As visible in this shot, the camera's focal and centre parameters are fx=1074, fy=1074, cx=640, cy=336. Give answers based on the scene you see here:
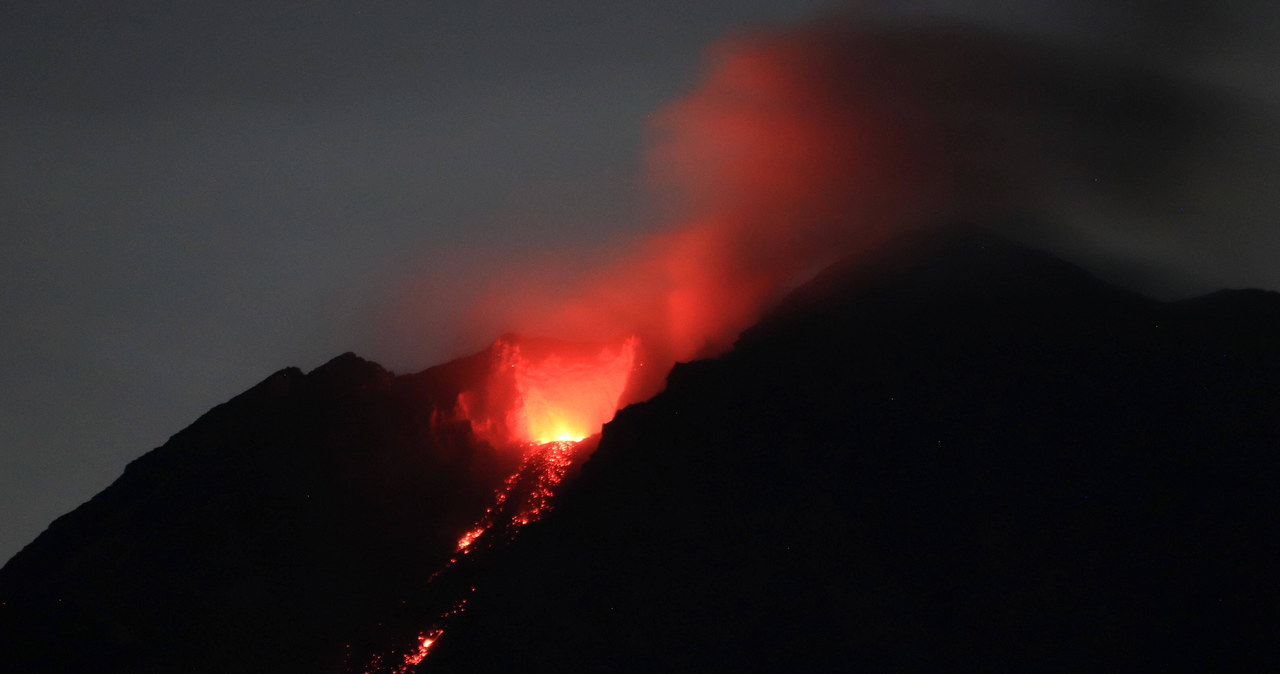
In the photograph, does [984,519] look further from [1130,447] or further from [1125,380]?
[1125,380]

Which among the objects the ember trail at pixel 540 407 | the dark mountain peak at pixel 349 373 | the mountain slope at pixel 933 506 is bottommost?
the mountain slope at pixel 933 506

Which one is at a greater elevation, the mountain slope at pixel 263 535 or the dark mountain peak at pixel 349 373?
the dark mountain peak at pixel 349 373

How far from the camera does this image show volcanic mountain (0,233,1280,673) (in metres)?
44.6

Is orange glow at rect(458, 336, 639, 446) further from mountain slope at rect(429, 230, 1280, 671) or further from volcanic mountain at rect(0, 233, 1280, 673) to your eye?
mountain slope at rect(429, 230, 1280, 671)

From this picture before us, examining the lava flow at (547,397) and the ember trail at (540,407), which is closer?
the ember trail at (540,407)

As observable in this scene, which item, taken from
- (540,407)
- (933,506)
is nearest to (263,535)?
(540,407)

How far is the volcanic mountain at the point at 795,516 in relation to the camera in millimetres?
44562

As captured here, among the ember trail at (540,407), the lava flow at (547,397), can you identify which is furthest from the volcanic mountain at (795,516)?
the lava flow at (547,397)

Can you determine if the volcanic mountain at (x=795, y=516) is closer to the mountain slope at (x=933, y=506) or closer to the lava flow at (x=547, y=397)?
the mountain slope at (x=933, y=506)

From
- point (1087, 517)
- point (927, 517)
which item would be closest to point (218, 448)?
point (927, 517)

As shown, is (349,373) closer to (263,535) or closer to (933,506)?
(263,535)

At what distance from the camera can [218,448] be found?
61.6m

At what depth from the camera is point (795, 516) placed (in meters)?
49.5

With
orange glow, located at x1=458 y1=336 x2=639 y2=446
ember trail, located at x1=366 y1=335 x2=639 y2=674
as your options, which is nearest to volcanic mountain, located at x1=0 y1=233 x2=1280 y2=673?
ember trail, located at x1=366 y1=335 x2=639 y2=674
